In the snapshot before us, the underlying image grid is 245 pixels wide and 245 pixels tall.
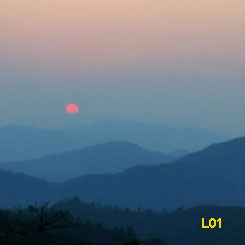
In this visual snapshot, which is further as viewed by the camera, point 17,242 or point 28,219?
point 28,219

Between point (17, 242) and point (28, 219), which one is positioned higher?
point (28, 219)

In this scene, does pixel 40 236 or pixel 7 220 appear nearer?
pixel 40 236

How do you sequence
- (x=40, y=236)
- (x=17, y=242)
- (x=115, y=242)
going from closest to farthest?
(x=17, y=242), (x=40, y=236), (x=115, y=242)

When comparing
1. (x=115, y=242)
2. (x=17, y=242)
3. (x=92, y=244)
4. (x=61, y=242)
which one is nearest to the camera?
(x=17, y=242)

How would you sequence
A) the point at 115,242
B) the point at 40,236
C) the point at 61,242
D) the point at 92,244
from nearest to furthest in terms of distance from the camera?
the point at 40,236 < the point at 61,242 < the point at 92,244 < the point at 115,242

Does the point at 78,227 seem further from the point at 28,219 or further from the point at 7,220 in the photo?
the point at 7,220

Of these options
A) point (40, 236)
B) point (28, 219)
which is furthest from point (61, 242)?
point (28, 219)

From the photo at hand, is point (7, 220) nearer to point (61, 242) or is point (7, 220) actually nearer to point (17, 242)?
point (61, 242)

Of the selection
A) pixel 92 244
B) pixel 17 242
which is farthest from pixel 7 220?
pixel 17 242

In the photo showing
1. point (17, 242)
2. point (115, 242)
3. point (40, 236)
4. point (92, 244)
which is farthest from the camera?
point (115, 242)
